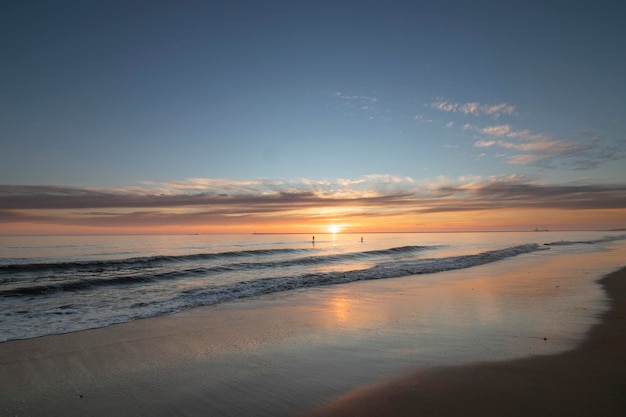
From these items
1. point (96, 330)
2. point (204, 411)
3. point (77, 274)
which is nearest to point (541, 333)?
point (204, 411)

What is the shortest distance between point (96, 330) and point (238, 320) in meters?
3.48

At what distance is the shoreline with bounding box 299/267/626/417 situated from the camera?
14.5 ft

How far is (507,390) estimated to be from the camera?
5.00 metres

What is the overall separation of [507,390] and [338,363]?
2.56 meters

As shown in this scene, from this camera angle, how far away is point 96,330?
909 cm

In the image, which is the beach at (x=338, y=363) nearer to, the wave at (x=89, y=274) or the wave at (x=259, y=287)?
the wave at (x=259, y=287)

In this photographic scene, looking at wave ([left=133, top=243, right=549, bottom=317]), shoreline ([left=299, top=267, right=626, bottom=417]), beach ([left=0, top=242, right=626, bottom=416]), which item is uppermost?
shoreline ([left=299, top=267, right=626, bottom=417])

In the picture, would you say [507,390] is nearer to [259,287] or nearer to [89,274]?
[259,287]

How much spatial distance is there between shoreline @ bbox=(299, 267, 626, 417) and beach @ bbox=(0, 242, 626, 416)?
1.0 inches

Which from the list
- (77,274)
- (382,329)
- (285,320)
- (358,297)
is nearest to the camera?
(382,329)

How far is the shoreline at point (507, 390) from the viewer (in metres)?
4.42

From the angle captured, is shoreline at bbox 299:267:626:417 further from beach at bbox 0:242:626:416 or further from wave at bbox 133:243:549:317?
wave at bbox 133:243:549:317

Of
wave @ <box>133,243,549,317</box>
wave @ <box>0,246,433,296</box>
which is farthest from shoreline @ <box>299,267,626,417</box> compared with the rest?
wave @ <box>0,246,433,296</box>

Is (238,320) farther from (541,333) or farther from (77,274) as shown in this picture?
(77,274)
